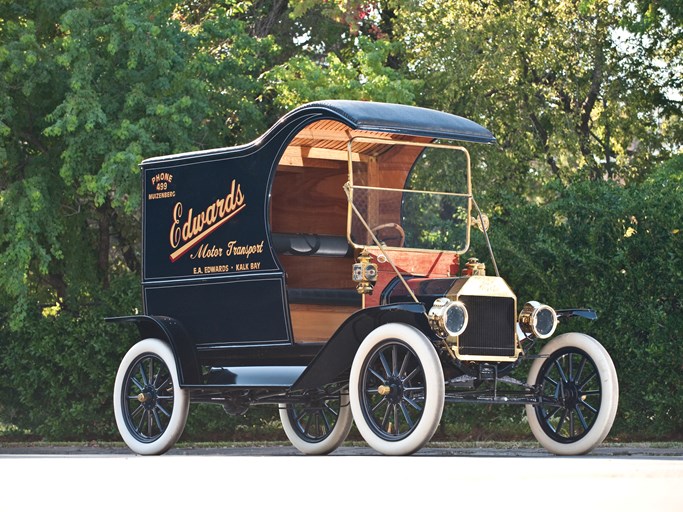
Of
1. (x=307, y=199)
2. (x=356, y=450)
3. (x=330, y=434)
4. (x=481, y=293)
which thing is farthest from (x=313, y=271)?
(x=481, y=293)

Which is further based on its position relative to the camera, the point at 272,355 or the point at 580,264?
the point at 580,264

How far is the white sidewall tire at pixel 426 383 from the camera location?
11023 millimetres

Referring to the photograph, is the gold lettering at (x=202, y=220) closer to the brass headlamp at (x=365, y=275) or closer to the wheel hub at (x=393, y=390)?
the brass headlamp at (x=365, y=275)

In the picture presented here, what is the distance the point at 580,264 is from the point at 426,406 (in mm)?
5512

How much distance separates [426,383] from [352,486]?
2520mm

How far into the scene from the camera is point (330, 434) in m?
14.2

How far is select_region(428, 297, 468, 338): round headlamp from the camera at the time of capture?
11391mm

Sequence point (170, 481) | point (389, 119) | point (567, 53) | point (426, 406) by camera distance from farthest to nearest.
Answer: point (567, 53)
point (389, 119)
point (426, 406)
point (170, 481)

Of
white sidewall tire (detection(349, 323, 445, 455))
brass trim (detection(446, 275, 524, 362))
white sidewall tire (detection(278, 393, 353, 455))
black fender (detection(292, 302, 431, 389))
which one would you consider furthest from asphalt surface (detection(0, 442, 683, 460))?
white sidewall tire (detection(349, 323, 445, 455))

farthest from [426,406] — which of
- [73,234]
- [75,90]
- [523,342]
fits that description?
[73,234]

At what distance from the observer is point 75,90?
18656mm

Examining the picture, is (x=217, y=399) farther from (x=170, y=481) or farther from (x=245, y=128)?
(x=245, y=128)

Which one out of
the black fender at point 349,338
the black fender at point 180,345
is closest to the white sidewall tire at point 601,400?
the black fender at point 349,338

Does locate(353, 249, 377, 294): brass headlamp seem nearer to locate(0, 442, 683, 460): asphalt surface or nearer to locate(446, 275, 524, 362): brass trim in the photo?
locate(446, 275, 524, 362): brass trim
